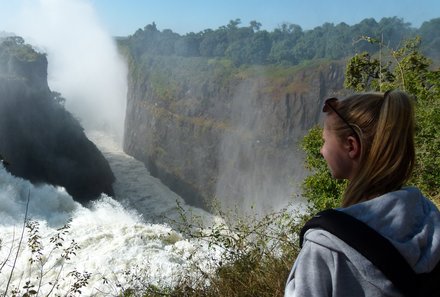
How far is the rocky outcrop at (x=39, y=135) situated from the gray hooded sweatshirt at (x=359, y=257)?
2737 centimetres

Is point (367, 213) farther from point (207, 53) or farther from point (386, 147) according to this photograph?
point (207, 53)

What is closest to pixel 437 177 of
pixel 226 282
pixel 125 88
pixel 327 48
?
pixel 226 282

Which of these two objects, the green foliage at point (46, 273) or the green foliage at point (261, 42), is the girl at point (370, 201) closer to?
the green foliage at point (46, 273)

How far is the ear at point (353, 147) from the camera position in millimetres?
1278

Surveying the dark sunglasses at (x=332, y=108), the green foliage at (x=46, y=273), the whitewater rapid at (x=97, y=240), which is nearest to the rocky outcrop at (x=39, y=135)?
the whitewater rapid at (x=97, y=240)

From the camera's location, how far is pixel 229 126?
38531 millimetres

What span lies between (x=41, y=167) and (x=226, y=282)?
26.8m

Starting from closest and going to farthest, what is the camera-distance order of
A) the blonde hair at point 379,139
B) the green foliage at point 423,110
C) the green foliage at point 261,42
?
the blonde hair at point 379,139, the green foliage at point 423,110, the green foliage at point 261,42

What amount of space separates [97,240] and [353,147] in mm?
14622

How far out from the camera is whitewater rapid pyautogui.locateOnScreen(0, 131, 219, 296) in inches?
284

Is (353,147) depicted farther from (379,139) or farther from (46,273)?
(46,273)

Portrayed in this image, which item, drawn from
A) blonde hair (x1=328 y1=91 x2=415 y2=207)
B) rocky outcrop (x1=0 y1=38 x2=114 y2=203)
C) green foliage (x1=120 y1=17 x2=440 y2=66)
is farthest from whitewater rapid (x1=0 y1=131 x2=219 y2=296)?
green foliage (x1=120 y1=17 x2=440 y2=66)

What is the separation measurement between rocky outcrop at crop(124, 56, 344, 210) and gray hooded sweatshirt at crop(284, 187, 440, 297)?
3095 centimetres

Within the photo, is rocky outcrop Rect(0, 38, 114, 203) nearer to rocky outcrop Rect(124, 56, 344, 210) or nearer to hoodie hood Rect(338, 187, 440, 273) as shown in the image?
rocky outcrop Rect(124, 56, 344, 210)
